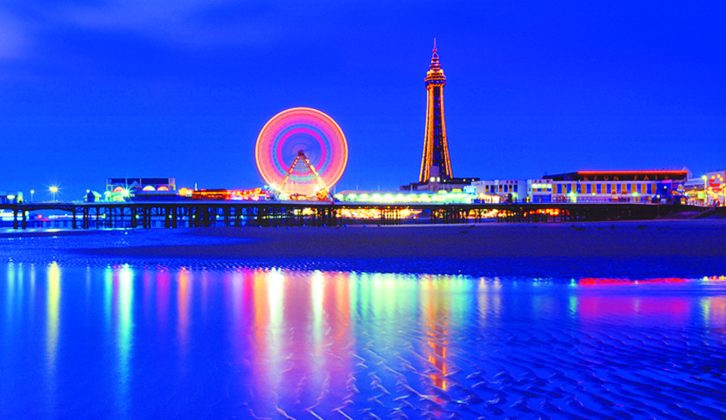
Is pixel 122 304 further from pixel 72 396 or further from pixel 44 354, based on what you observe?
pixel 72 396

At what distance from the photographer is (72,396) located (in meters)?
4.87

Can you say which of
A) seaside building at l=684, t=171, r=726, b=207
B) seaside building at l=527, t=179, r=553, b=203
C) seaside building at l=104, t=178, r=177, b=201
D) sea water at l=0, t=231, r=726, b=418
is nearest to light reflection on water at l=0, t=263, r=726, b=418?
sea water at l=0, t=231, r=726, b=418

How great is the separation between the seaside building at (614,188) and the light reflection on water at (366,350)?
9714 centimetres

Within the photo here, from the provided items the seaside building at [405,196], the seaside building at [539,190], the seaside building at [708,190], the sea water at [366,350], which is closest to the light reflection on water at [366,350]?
the sea water at [366,350]

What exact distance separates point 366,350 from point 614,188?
11163 cm

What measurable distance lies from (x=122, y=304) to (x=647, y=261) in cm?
1264

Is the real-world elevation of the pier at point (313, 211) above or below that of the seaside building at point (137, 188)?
below

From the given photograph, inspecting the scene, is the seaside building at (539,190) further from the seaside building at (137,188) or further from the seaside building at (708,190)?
the seaside building at (137,188)

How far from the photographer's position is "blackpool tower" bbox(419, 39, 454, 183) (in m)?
135

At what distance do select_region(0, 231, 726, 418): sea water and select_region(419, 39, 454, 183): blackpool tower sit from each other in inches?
4897

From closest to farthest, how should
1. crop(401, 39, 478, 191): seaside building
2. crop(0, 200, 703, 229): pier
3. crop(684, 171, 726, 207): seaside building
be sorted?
crop(0, 200, 703, 229): pier → crop(684, 171, 726, 207): seaside building → crop(401, 39, 478, 191): seaside building

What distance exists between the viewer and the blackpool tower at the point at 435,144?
13512cm

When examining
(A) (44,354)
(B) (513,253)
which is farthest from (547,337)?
(B) (513,253)

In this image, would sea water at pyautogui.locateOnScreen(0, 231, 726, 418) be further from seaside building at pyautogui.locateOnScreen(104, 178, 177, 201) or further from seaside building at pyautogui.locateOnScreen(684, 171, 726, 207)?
seaside building at pyautogui.locateOnScreen(104, 178, 177, 201)
